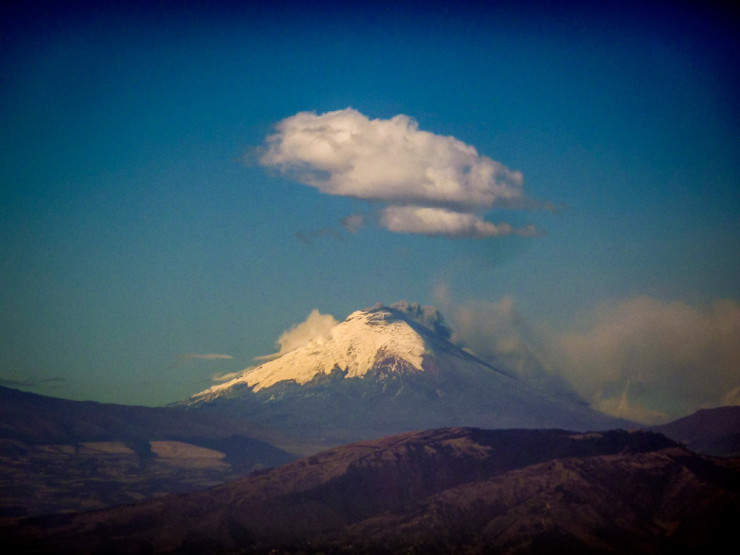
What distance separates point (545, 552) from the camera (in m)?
198

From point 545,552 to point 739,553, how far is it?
146 ft

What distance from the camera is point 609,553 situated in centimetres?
19988

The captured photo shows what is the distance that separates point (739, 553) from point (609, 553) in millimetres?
29646

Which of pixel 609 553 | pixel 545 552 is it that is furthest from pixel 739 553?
pixel 545 552

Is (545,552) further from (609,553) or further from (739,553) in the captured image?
(739,553)

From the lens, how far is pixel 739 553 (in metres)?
200

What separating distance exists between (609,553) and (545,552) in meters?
15.0
